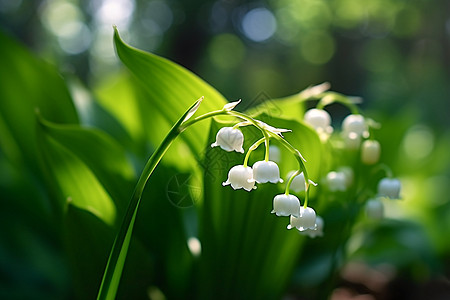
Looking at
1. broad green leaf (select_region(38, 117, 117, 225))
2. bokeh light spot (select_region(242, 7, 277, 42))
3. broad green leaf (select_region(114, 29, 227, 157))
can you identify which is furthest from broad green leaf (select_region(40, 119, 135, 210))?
bokeh light spot (select_region(242, 7, 277, 42))

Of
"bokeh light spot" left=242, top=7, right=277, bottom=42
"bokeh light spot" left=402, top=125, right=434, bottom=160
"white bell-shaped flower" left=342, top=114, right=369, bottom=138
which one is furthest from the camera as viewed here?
"bokeh light spot" left=242, top=7, right=277, bottom=42

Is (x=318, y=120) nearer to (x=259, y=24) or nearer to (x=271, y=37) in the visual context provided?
(x=259, y=24)

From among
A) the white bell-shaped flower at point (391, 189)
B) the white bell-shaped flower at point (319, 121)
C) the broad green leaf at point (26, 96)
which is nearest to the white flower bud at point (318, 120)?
the white bell-shaped flower at point (319, 121)

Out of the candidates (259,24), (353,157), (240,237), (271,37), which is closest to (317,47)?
(271,37)

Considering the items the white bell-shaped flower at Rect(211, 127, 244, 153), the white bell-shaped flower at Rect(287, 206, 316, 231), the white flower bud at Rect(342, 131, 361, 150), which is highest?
the white bell-shaped flower at Rect(211, 127, 244, 153)

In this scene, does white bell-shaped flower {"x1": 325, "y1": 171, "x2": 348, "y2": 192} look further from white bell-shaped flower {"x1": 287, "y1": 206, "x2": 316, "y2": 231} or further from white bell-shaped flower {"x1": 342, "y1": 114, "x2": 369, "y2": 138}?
white bell-shaped flower {"x1": 287, "y1": 206, "x2": 316, "y2": 231}

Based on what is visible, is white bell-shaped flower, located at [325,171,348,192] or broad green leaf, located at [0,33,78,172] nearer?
white bell-shaped flower, located at [325,171,348,192]
